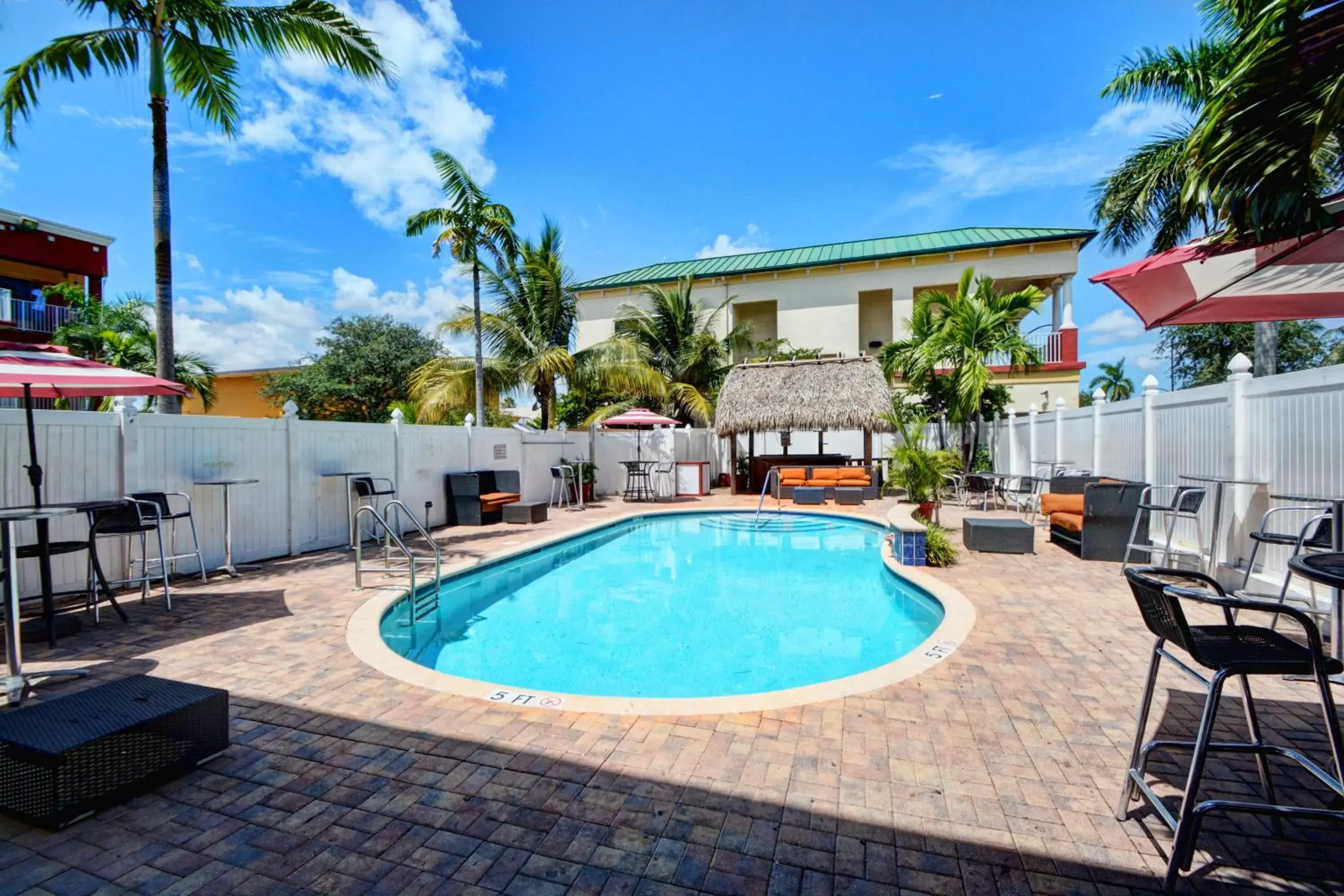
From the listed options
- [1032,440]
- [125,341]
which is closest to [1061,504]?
[1032,440]

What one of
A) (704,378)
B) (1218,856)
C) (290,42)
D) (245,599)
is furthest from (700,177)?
(1218,856)

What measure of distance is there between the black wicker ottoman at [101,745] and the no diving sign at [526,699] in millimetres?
1360

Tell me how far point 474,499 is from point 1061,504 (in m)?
10.1

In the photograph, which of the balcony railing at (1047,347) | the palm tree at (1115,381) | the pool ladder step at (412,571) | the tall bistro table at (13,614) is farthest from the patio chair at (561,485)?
the palm tree at (1115,381)

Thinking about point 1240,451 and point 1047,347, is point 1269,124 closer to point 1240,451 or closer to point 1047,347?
point 1240,451

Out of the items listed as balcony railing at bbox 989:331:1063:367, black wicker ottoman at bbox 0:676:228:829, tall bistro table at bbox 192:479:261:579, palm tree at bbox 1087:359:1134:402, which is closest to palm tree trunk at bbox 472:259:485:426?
tall bistro table at bbox 192:479:261:579

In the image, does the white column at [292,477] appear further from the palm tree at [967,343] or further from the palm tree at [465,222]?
the palm tree at [967,343]

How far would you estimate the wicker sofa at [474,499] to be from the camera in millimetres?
11344

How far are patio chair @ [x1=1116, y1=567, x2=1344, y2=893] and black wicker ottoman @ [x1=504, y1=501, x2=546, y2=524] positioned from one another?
10069mm

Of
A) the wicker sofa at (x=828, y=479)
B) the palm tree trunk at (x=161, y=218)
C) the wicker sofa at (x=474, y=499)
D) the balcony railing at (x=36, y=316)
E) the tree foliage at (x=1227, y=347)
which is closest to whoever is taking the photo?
the palm tree trunk at (x=161, y=218)

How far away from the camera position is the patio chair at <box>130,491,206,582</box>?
6215 mm

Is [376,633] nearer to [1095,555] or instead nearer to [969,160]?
[1095,555]

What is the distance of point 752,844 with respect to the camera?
222 centimetres

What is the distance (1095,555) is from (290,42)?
40.2ft
